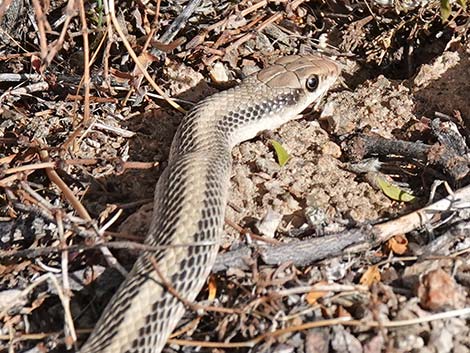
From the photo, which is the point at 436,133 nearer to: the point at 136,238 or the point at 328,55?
the point at 328,55

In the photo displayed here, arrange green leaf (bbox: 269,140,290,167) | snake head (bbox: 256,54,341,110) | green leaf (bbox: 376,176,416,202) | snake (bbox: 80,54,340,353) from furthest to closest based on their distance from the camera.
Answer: snake head (bbox: 256,54,341,110) < green leaf (bbox: 269,140,290,167) < green leaf (bbox: 376,176,416,202) < snake (bbox: 80,54,340,353)

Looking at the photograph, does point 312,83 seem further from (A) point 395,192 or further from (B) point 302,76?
(A) point 395,192

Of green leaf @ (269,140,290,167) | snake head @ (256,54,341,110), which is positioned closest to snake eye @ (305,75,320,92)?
snake head @ (256,54,341,110)

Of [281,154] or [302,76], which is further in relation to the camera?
[302,76]

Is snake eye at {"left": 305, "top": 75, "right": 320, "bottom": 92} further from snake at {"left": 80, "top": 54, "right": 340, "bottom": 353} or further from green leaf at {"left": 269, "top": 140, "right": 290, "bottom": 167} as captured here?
green leaf at {"left": 269, "top": 140, "right": 290, "bottom": 167}

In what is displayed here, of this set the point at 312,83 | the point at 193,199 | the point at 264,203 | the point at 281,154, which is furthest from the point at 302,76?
the point at 193,199

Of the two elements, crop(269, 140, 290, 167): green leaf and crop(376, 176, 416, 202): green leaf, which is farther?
crop(269, 140, 290, 167): green leaf
